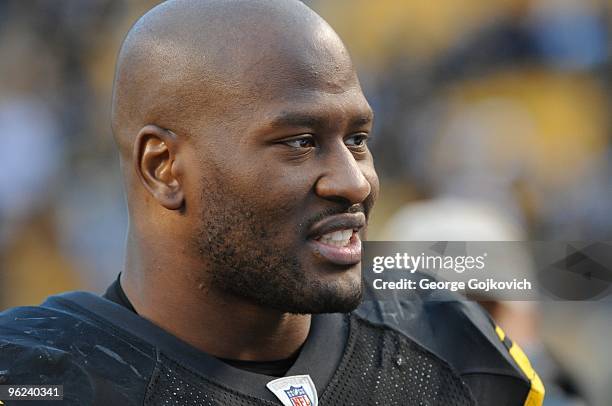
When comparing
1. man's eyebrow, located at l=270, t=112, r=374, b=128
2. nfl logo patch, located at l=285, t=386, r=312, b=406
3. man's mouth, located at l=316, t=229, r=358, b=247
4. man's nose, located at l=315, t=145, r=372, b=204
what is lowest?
nfl logo patch, located at l=285, t=386, r=312, b=406

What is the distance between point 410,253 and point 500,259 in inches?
14.3

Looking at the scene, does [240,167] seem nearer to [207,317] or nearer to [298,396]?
[207,317]

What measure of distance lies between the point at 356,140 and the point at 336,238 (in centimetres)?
20

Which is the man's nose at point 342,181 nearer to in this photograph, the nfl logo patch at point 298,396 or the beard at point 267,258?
the beard at point 267,258

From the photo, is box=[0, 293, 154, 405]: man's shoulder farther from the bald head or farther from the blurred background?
the blurred background

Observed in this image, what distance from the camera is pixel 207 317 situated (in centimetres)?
195

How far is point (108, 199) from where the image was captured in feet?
18.3

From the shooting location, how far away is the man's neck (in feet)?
6.39

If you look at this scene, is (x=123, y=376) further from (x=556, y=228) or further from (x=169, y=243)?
(x=556, y=228)

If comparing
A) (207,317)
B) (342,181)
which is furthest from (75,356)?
(342,181)

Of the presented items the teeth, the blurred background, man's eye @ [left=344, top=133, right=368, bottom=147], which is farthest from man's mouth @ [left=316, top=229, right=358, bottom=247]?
the blurred background

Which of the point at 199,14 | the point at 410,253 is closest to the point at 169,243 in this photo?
the point at 199,14

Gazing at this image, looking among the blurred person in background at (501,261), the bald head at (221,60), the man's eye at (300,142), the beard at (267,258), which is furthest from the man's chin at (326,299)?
the blurred person in background at (501,261)

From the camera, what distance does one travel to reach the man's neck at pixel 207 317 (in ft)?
6.39
